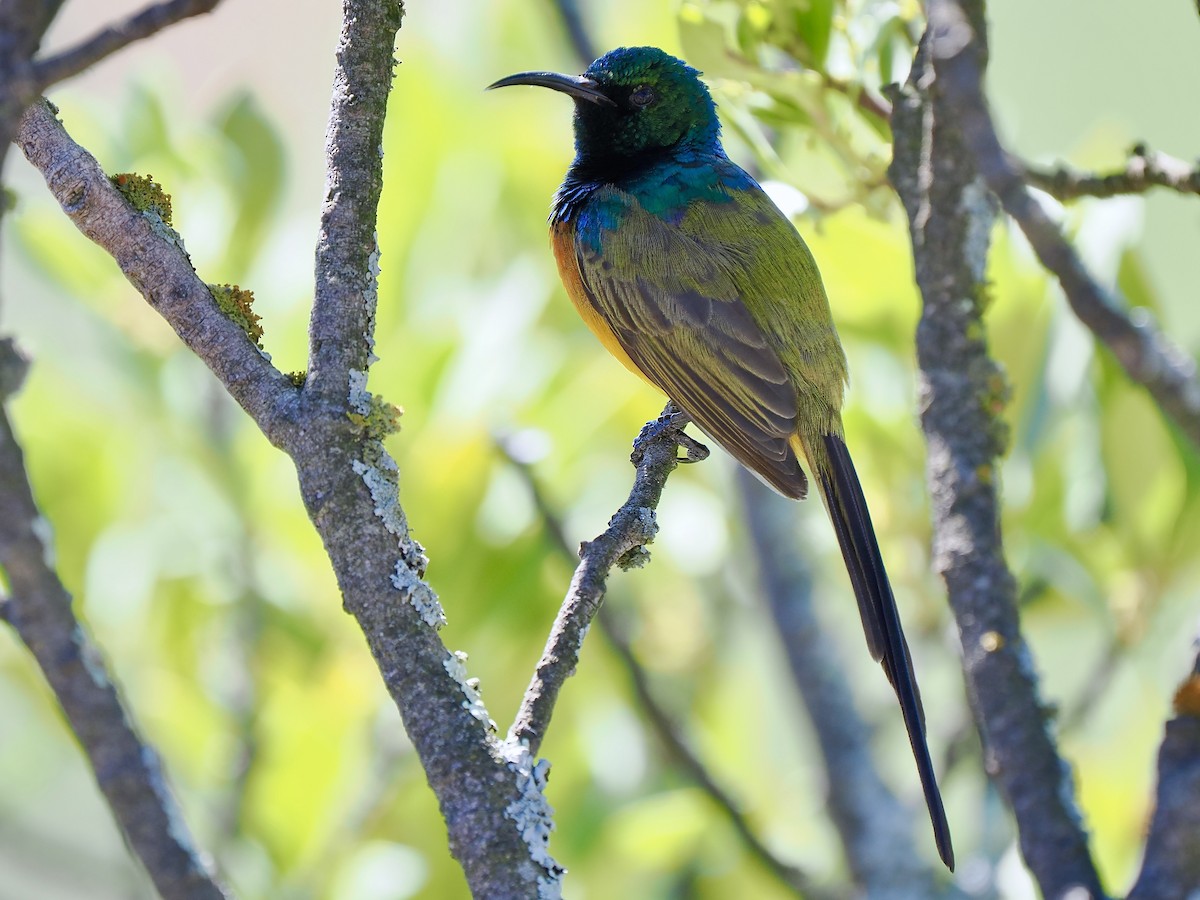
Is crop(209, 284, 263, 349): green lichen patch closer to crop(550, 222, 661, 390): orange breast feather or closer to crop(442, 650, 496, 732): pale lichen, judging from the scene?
crop(442, 650, 496, 732): pale lichen

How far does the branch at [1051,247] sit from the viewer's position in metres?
1.25

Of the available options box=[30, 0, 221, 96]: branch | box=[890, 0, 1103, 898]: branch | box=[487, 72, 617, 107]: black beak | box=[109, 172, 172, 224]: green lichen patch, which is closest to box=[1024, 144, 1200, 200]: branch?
box=[890, 0, 1103, 898]: branch

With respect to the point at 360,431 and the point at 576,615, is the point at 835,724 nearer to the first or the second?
the point at 576,615

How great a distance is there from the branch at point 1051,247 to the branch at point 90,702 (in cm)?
114

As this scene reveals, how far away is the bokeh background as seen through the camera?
2.91 metres

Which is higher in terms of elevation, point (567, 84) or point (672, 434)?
point (567, 84)

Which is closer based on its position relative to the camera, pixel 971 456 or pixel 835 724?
pixel 971 456

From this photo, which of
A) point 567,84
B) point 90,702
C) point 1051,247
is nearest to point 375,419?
point 90,702

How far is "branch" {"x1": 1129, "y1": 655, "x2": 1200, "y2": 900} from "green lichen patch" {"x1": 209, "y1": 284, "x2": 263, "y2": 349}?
1.23m

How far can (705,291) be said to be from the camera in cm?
310

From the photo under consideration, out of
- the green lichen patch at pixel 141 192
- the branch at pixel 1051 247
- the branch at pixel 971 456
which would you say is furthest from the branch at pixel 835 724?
the green lichen patch at pixel 141 192

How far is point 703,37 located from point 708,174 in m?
0.95

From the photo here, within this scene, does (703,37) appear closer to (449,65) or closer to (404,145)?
(404,145)

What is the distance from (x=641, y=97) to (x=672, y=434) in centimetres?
114
